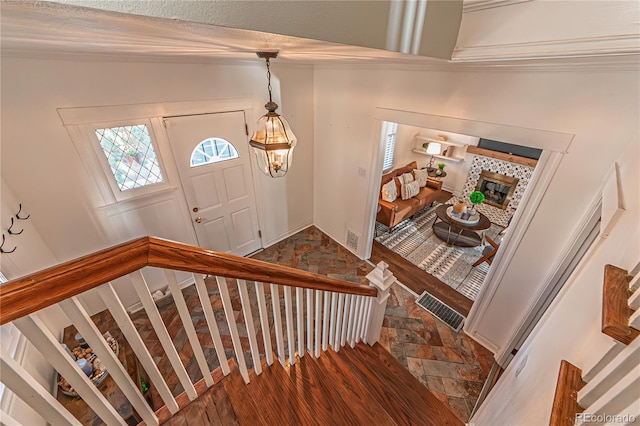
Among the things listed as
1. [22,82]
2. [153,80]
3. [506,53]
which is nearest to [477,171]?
[506,53]

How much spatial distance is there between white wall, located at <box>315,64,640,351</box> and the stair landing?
1237 millimetres

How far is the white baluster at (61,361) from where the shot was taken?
1.70 feet

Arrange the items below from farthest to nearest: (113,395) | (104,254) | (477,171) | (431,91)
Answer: (477,171), (431,91), (113,395), (104,254)

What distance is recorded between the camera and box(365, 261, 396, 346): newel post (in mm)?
1709

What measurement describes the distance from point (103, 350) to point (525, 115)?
99.8 inches

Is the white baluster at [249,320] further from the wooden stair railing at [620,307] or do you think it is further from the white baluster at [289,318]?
the wooden stair railing at [620,307]

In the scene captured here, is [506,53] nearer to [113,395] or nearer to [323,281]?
[323,281]

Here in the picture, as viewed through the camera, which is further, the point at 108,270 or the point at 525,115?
the point at 525,115

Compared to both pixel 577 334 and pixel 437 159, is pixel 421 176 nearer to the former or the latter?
pixel 437 159

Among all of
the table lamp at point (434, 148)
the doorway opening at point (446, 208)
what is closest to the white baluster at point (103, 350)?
the doorway opening at point (446, 208)

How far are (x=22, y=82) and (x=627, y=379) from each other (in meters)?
3.18

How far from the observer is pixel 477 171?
5.46 m

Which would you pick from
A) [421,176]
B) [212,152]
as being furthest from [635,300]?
[421,176]

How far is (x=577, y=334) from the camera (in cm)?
78
